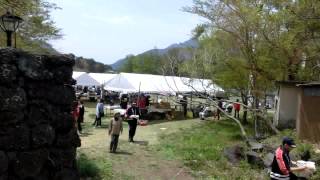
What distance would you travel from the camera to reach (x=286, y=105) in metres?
24.9

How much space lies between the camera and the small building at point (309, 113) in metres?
18.3

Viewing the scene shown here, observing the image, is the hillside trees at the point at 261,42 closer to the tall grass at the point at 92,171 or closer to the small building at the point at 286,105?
the small building at the point at 286,105

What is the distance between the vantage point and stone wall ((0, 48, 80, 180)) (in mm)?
6996

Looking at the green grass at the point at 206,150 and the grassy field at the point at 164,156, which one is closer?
the grassy field at the point at 164,156

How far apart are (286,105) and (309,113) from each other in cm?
621

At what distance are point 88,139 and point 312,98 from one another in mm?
9342

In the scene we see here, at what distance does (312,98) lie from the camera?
61.5 ft

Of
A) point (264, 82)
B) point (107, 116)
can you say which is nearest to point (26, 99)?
point (264, 82)

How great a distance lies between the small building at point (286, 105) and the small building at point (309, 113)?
17.0 ft

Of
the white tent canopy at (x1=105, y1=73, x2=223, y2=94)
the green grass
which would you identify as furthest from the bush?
the white tent canopy at (x1=105, y1=73, x2=223, y2=94)

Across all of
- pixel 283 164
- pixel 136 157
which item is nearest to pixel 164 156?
pixel 136 157

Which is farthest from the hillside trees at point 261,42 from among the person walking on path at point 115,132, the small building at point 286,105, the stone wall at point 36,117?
the stone wall at point 36,117

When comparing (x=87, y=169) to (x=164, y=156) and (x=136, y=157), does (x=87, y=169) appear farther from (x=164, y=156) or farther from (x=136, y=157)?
(x=164, y=156)

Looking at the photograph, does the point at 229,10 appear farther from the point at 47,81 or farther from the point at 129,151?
the point at 47,81
